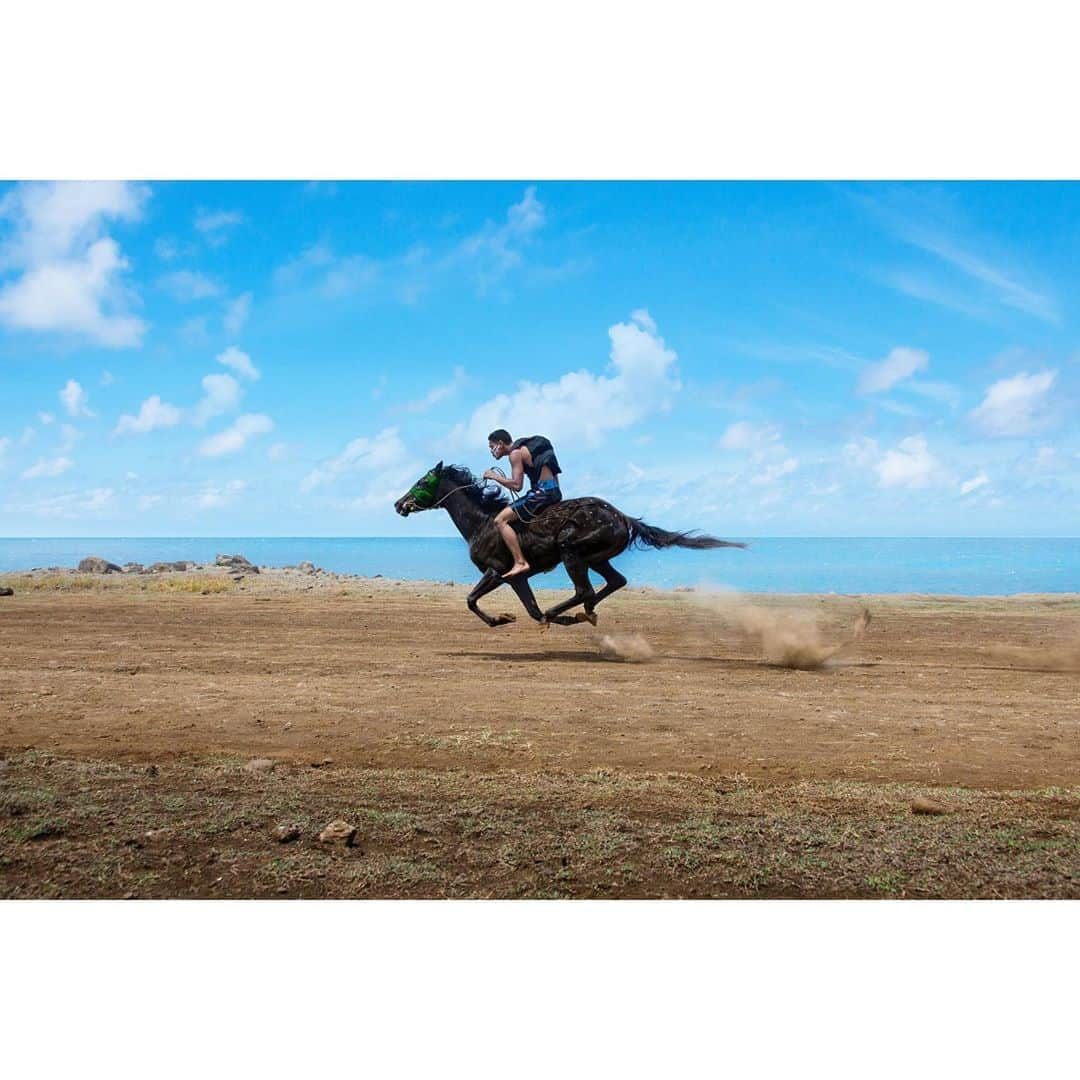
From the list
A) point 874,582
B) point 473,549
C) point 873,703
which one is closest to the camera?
point 873,703

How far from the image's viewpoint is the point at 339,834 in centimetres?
573

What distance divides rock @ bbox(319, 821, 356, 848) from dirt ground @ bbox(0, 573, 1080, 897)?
64mm

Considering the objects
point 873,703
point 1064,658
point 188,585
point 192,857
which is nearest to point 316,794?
point 192,857

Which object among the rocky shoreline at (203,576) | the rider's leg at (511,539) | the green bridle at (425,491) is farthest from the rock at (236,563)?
the rider's leg at (511,539)

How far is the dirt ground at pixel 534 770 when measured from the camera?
536cm

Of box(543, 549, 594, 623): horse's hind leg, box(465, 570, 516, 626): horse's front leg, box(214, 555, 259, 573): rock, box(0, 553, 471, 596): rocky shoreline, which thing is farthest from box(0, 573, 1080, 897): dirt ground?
box(214, 555, 259, 573): rock

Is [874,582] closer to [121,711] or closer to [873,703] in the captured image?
[873,703]

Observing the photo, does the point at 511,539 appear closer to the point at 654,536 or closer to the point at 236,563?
the point at 654,536

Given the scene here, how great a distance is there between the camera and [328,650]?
14.8m

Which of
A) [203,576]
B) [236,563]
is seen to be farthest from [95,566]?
[203,576]

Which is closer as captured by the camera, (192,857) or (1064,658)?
(192,857)

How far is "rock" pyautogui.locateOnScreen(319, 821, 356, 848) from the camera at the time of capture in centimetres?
570

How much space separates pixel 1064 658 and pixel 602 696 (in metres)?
8.43
